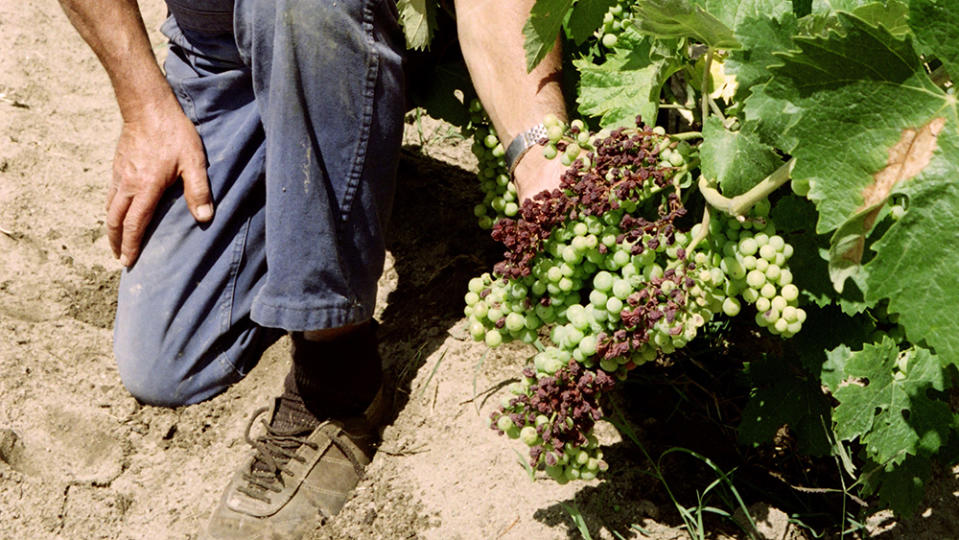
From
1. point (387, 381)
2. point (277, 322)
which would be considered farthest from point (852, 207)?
point (387, 381)

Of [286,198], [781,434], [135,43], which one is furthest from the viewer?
[135,43]

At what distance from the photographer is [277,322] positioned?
7.32 ft

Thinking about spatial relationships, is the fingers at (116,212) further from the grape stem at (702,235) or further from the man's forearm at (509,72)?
the grape stem at (702,235)

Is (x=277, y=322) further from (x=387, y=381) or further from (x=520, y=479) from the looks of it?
(x=520, y=479)

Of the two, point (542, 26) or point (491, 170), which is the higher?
point (542, 26)

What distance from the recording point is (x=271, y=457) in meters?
2.36

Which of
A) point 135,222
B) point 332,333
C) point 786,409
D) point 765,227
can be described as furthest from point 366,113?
point 786,409

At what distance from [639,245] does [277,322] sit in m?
1.04

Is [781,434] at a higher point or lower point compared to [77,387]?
higher

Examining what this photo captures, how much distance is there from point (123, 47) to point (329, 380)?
106 cm

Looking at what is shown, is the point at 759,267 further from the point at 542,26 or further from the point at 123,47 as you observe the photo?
the point at 123,47

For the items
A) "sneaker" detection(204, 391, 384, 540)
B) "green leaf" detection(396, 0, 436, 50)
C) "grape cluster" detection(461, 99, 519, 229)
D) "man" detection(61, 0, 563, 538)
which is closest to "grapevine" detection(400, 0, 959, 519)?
"man" detection(61, 0, 563, 538)

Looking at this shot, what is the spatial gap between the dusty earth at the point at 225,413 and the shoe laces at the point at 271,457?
142mm

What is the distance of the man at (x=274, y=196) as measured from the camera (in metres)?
2.12
